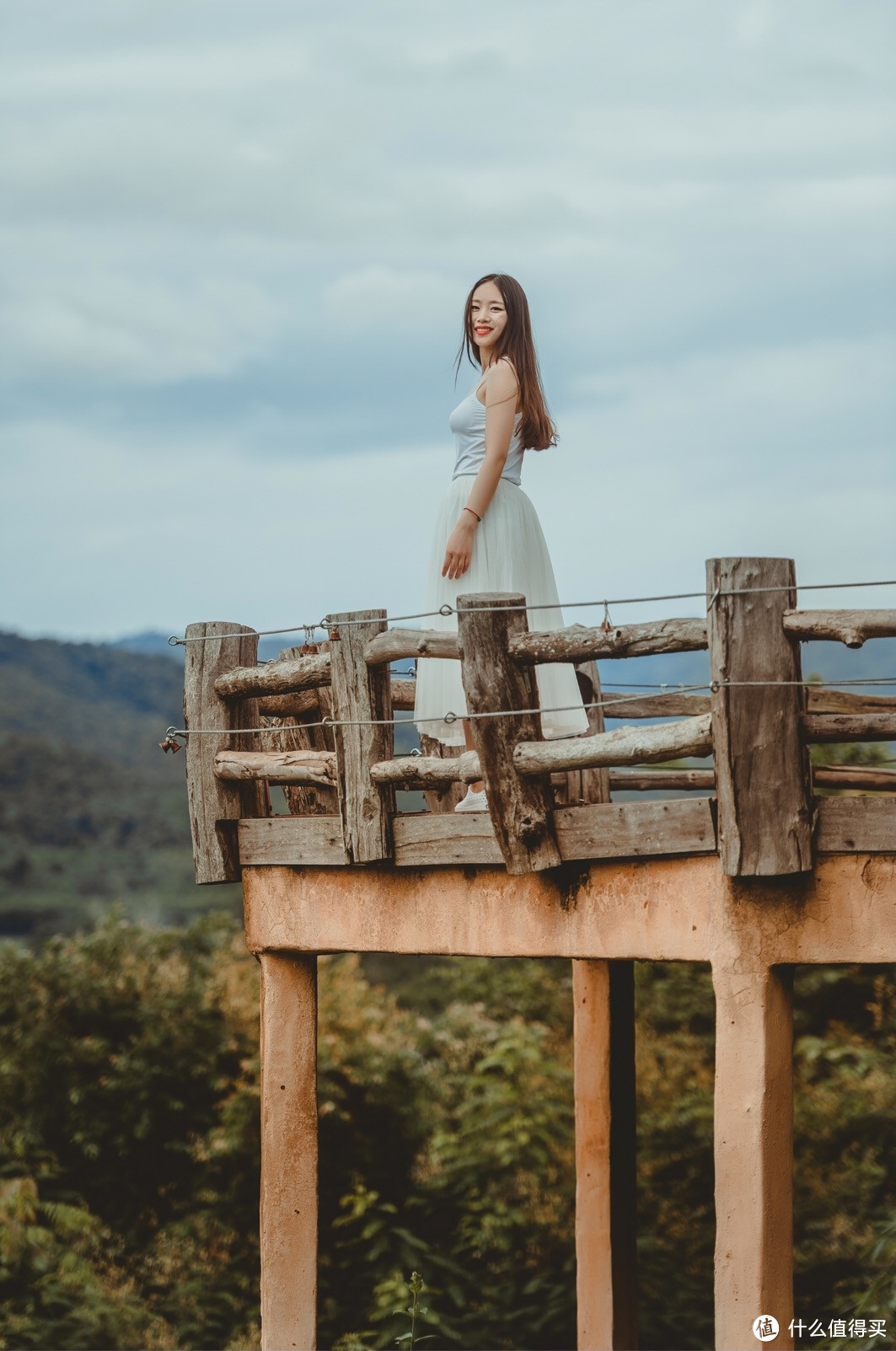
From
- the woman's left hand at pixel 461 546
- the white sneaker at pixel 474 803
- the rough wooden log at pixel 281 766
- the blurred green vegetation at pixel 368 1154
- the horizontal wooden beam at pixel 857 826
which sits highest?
the woman's left hand at pixel 461 546

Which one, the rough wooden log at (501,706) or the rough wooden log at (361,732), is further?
the rough wooden log at (361,732)

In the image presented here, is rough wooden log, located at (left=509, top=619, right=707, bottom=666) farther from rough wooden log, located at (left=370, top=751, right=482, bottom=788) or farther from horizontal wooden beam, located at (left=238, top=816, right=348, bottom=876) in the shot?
horizontal wooden beam, located at (left=238, top=816, right=348, bottom=876)

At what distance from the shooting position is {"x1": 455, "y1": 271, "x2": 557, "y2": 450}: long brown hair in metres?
5.73

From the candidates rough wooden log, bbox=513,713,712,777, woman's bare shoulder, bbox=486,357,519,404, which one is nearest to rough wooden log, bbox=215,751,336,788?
rough wooden log, bbox=513,713,712,777

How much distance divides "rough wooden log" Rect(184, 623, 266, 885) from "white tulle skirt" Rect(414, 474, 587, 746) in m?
0.85

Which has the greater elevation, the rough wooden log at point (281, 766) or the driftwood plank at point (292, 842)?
the rough wooden log at point (281, 766)

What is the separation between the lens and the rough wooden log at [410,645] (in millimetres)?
5344

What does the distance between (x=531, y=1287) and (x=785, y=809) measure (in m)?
8.31

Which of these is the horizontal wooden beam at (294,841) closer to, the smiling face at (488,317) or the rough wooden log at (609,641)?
the rough wooden log at (609,641)

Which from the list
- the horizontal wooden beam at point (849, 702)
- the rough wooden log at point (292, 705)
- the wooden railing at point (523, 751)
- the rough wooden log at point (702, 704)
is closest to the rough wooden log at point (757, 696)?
the wooden railing at point (523, 751)

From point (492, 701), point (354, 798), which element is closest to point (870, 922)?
point (492, 701)

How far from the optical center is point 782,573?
15.1ft

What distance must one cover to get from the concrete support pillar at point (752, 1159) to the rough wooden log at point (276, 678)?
6.35 ft

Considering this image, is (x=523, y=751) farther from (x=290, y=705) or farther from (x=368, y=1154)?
(x=368, y=1154)
